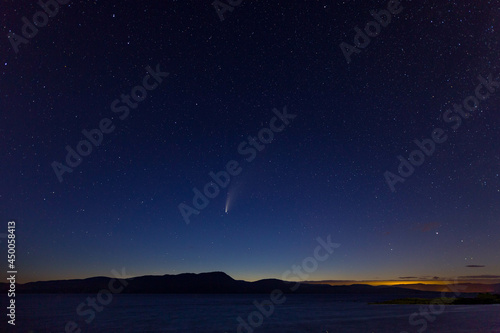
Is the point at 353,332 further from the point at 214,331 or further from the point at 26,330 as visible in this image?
the point at 26,330

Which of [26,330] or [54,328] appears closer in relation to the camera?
[26,330]

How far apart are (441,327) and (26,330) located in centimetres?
5273

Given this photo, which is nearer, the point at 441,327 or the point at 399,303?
the point at 441,327

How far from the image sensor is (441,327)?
1855 inches

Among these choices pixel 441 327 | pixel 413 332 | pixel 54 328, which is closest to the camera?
pixel 413 332

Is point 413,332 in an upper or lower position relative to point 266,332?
lower

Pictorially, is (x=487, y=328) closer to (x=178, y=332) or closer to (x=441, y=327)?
(x=441, y=327)

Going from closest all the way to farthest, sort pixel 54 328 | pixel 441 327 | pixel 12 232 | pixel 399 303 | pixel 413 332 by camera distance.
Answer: pixel 12 232 → pixel 413 332 → pixel 441 327 → pixel 54 328 → pixel 399 303

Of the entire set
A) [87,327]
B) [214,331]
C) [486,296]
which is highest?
[87,327]

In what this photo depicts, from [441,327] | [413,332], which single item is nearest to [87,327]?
[413,332]

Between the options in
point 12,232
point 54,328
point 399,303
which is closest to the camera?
point 12,232

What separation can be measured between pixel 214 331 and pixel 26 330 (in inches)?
945

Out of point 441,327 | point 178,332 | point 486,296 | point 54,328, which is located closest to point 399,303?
point 486,296

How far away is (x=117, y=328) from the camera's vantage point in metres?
51.4
